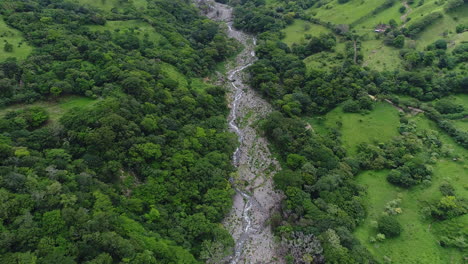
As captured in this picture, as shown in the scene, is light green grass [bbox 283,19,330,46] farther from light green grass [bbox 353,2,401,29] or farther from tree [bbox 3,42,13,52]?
tree [bbox 3,42,13,52]

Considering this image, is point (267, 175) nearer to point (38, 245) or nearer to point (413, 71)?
point (38, 245)

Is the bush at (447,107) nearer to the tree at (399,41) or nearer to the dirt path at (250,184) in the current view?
the tree at (399,41)

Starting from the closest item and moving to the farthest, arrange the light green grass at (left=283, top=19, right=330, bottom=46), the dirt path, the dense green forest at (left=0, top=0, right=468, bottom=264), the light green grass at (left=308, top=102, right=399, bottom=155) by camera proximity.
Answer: the dense green forest at (left=0, top=0, right=468, bottom=264) → the dirt path → the light green grass at (left=308, top=102, right=399, bottom=155) → the light green grass at (left=283, top=19, right=330, bottom=46)

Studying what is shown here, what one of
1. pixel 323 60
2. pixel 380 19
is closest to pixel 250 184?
pixel 323 60

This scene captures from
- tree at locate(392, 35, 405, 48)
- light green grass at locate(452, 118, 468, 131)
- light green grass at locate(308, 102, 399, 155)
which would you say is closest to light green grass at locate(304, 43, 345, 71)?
tree at locate(392, 35, 405, 48)

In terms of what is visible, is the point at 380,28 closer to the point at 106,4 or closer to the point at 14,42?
the point at 106,4

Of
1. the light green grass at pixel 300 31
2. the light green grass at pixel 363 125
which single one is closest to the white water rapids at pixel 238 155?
the light green grass at pixel 300 31

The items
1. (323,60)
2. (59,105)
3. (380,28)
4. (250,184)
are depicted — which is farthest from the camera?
(380,28)
